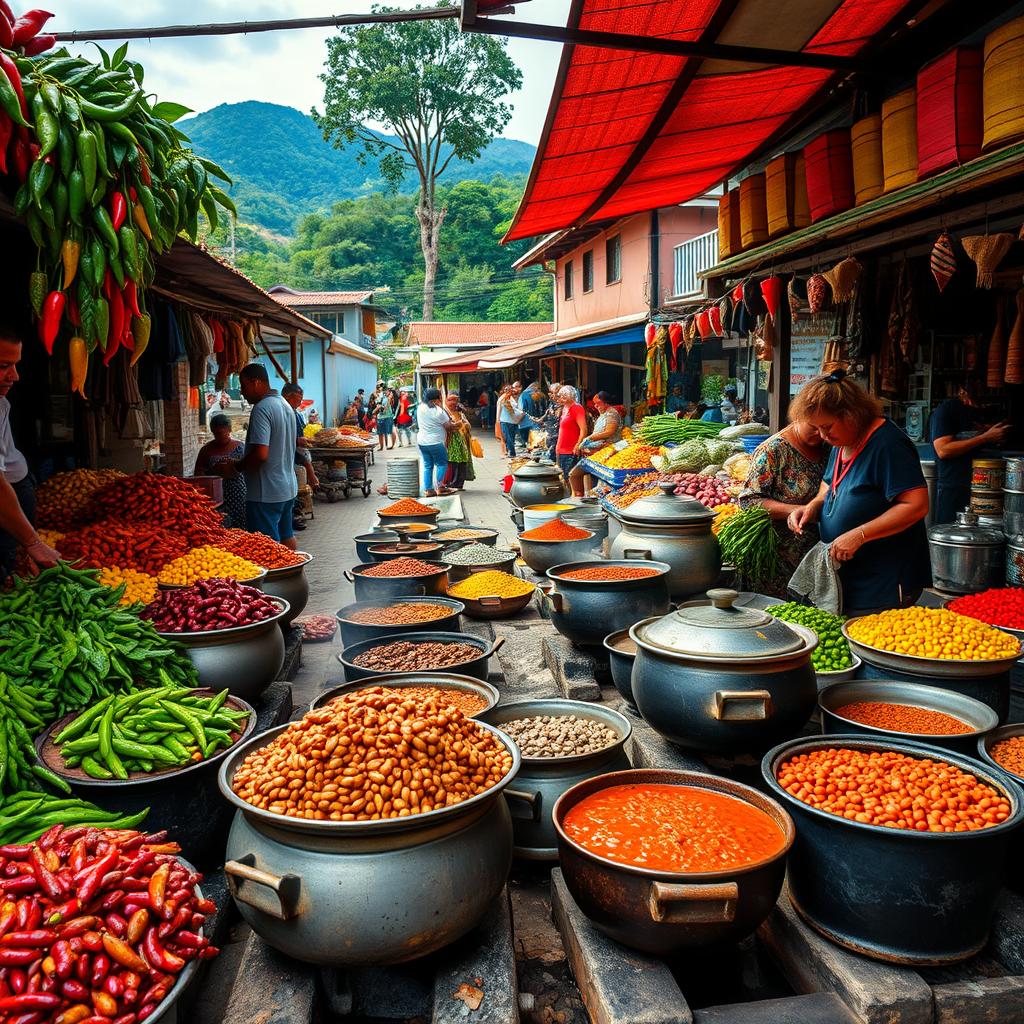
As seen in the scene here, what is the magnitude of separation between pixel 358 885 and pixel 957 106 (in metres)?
4.97


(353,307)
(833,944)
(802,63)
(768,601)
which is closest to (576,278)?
(353,307)

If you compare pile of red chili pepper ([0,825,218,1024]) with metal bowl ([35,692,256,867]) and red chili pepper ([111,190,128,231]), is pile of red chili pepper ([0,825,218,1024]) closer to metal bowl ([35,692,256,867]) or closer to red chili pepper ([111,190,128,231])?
metal bowl ([35,692,256,867])

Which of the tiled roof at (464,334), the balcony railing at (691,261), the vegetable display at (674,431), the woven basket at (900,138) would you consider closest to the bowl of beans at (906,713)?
the woven basket at (900,138)

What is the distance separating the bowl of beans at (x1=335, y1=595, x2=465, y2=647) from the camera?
4.34 metres

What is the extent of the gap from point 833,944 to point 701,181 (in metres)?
8.85

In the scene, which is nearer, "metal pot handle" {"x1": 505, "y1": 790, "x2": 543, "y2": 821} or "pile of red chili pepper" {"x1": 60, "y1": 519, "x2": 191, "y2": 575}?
"metal pot handle" {"x1": 505, "y1": 790, "x2": 543, "y2": 821}

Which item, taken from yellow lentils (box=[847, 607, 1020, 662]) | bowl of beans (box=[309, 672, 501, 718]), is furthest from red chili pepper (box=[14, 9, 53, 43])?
yellow lentils (box=[847, 607, 1020, 662])

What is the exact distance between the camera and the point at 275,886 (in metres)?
2.09

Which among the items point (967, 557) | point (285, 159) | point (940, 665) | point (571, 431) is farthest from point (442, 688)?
point (285, 159)

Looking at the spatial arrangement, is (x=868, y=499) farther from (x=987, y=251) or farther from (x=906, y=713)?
(x=987, y=251)

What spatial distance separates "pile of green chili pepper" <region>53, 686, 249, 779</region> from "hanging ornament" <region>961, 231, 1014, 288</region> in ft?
15.5

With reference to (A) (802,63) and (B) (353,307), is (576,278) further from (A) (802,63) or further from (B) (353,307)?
(A) (802,63)

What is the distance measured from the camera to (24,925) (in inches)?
74.0

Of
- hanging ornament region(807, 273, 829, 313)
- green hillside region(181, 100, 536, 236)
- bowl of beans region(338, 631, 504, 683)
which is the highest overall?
green hillside region(181, 100, 536, 236)
